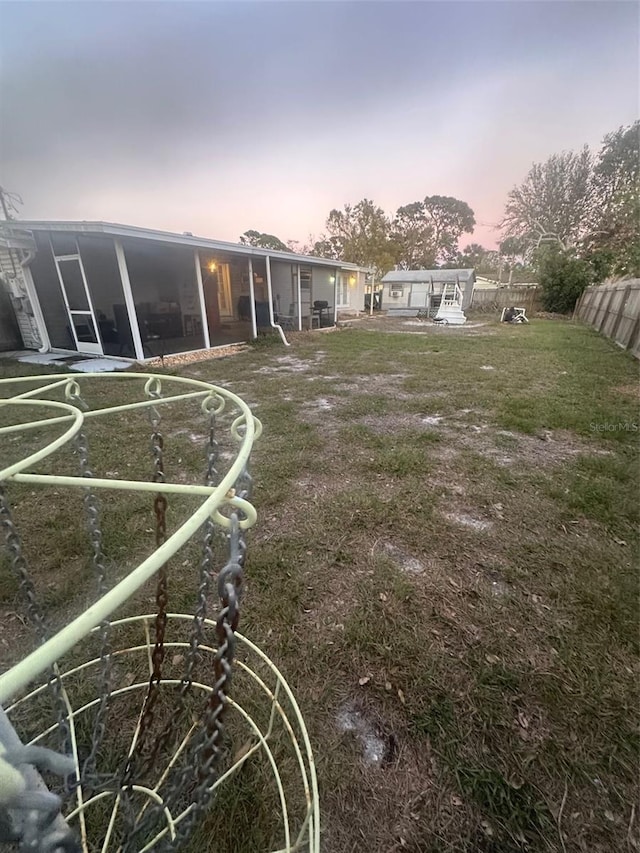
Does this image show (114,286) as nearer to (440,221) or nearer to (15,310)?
(15,310)

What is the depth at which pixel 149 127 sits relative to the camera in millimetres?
10086

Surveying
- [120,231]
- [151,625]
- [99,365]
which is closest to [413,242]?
[120,231]

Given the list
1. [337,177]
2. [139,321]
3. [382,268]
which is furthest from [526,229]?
[139,321]

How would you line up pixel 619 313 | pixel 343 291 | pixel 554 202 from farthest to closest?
pixel 554 202 < pixel 343 291 < pixel 619 313

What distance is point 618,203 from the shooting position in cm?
2028

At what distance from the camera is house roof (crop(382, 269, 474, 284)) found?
63.9 ft

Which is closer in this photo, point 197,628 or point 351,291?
point 197,628

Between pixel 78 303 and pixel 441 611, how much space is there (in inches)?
340

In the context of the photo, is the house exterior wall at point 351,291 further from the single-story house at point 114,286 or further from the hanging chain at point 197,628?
the hanging chain at point 197,628

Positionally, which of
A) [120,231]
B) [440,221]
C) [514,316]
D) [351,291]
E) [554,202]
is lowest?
[514,316]

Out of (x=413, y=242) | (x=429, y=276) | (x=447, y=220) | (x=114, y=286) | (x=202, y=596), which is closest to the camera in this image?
(x=202, y=596)

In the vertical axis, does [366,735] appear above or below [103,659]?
below

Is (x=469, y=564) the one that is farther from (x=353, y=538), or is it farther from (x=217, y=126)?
(x=217, y=126)

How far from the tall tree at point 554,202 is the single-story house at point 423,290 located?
31.5ft
